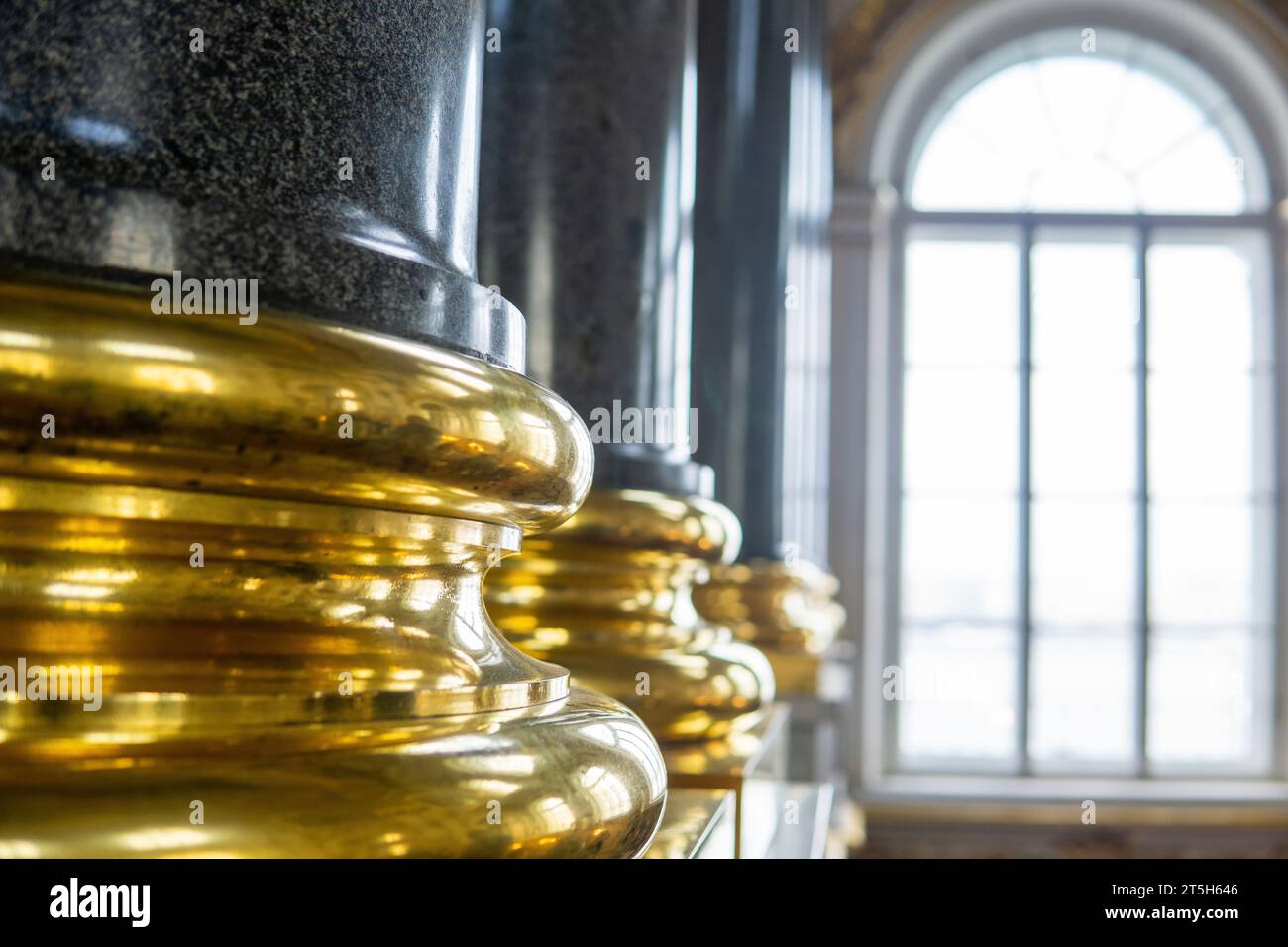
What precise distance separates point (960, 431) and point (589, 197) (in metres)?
9.57

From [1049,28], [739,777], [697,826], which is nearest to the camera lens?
[697,826]

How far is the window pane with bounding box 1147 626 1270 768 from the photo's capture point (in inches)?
445

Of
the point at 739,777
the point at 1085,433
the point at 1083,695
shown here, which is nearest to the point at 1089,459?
the point at 1085,433

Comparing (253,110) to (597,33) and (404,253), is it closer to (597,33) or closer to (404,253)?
(404,253)

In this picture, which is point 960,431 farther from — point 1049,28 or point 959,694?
point 1049,28

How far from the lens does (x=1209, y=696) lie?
11438mm

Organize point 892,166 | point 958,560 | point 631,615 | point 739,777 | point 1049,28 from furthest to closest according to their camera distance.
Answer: point 1049,28
point 892,166
point 958,560
point 631,615
point 739,777

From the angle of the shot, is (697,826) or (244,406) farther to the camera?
(697,826)

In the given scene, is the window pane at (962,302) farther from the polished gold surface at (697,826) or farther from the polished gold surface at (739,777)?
the polished gold surface at (697,826)

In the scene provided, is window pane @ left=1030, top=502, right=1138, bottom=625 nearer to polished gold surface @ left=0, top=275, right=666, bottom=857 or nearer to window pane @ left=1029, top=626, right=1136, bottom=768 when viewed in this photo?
window pane @ left=1029, top=626, right=1136, bottom=768

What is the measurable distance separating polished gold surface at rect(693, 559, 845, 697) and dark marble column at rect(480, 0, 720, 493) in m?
1.90
